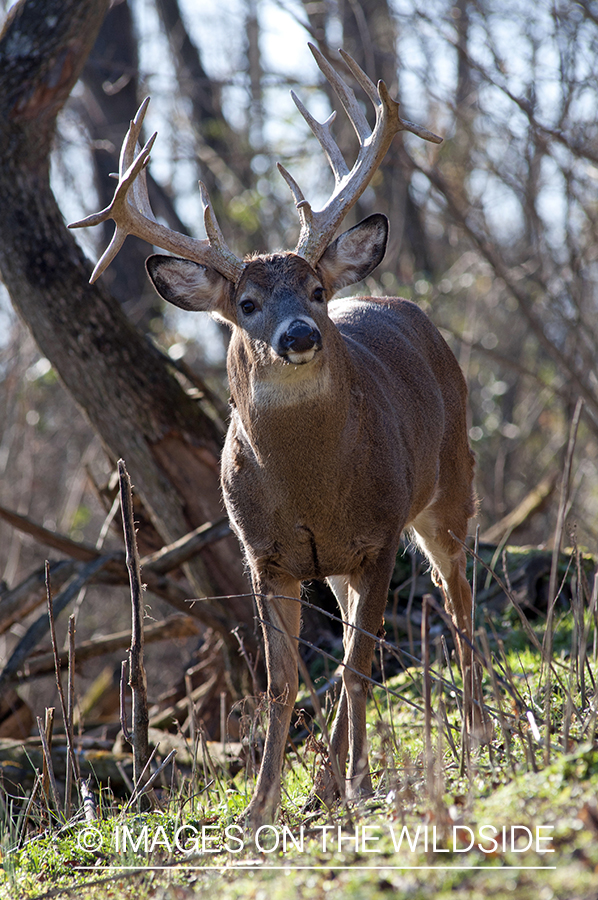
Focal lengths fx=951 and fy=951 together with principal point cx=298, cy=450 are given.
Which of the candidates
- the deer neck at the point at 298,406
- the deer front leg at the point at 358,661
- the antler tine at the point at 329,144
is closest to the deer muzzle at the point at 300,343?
the deer neck at the point at 298,406

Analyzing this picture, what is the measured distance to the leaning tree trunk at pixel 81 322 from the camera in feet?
22.5

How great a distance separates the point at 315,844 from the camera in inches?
127

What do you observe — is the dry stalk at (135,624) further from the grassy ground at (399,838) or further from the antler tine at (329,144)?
the antler tine at (329,144)

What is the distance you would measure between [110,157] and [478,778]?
11822 mm

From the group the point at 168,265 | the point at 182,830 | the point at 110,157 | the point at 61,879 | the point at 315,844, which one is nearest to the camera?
the point at 315,844

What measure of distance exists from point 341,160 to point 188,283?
1.19 m

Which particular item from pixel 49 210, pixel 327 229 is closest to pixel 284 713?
pixel 327 229

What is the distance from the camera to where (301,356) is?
4156mm

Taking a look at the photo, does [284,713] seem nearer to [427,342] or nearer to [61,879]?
[61,879]

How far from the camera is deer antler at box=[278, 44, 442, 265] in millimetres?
4852

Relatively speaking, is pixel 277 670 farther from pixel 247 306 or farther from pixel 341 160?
pixel 341 160

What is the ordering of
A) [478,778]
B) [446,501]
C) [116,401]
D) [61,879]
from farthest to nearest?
1. [116,401]
2. [446,501]
3. [61,879]
4. [478,778]

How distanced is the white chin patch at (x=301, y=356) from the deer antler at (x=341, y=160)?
0.86m

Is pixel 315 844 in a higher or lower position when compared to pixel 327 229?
lower
